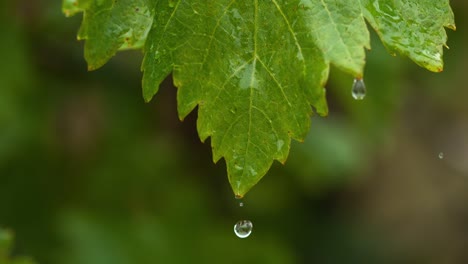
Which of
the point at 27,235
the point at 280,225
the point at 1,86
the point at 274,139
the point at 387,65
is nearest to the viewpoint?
the point at 274,139

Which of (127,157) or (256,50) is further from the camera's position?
(127,157)

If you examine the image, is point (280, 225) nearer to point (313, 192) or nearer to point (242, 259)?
point (313, 192)

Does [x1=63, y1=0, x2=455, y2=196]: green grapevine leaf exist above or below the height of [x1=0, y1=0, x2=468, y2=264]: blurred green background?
above

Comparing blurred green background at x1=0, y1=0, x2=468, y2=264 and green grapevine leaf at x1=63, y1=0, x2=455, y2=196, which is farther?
blurred green background at x1=0, y1=0, x2=468, y2=264

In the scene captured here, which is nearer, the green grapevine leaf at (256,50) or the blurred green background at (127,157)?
the green grapevine leaf at (256,50)

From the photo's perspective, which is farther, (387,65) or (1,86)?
(387,65)

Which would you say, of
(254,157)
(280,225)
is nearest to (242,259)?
(280,225)

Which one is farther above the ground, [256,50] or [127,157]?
[256,50]

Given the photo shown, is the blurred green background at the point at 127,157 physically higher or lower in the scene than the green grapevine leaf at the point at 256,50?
lower
